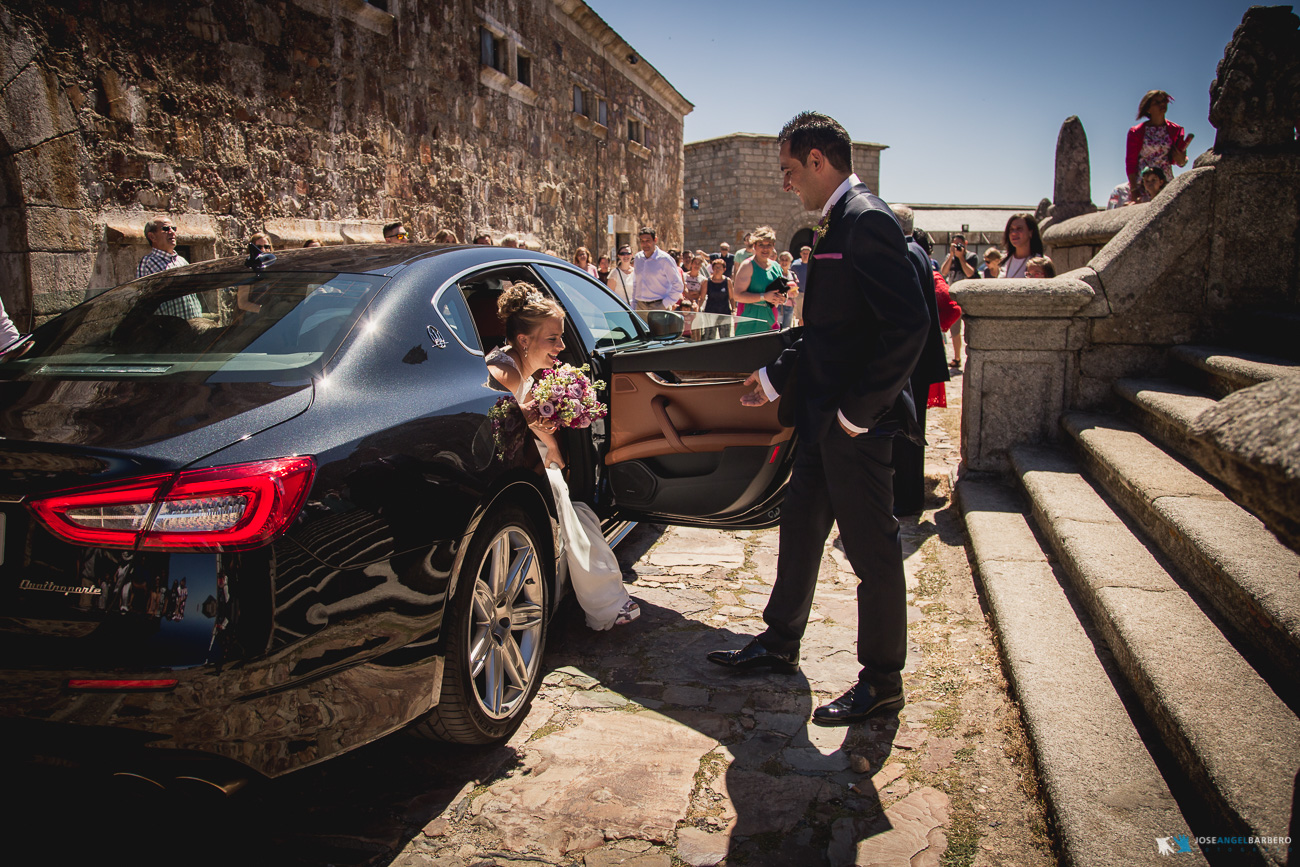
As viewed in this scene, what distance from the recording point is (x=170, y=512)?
5.45 feet

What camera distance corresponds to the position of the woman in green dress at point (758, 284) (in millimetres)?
7402

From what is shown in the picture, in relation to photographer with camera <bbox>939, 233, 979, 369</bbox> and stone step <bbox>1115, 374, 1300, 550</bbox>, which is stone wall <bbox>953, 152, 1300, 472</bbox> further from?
photographer with camera <bbox>939, 233, 979, 369</bbox>

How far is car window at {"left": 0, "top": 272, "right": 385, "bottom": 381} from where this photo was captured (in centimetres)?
225

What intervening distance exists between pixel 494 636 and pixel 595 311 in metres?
2.00

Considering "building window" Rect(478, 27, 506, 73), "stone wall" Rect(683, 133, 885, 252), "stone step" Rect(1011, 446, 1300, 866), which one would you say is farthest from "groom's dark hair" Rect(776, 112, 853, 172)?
"stone wall" Rect(683, 133, 885, 252)

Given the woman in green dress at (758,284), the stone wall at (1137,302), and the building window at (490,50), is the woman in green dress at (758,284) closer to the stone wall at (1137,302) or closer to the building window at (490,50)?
the stone wall at (1137,302)

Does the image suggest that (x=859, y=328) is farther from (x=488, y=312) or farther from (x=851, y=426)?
(x=488, y=312)

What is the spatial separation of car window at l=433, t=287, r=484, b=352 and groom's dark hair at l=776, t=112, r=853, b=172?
4.44 feet

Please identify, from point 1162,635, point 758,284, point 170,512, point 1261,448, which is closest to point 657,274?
point 758,284

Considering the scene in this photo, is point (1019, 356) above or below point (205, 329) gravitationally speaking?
below

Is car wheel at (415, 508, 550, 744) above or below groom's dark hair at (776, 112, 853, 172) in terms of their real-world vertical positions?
below

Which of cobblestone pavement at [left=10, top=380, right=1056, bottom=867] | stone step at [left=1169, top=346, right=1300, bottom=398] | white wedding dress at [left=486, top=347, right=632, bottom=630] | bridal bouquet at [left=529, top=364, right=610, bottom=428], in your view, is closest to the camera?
cobblestone pavement at [left=10, top=380, right=1056, bottom=867]

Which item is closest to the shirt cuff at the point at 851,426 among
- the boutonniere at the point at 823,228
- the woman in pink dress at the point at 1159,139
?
the boutonniere at the point at 823,228

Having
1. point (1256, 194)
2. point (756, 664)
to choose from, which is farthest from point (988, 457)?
point (756, 664)
